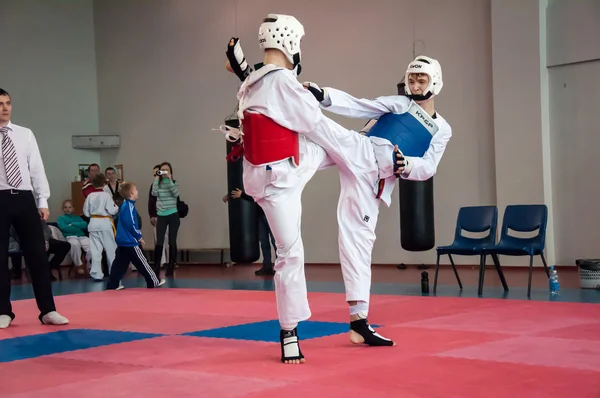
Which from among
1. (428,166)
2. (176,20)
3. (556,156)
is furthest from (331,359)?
(176,20)

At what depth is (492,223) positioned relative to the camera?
7984 millimetres

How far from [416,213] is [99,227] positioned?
5004mm

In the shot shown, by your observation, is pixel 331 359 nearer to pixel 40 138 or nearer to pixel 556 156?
pixel 556 156

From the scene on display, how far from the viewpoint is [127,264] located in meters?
8.89

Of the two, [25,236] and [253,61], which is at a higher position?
[253,61]

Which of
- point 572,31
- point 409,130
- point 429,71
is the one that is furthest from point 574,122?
point 409,130

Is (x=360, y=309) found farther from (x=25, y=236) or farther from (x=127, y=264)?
(x=127, y=264)

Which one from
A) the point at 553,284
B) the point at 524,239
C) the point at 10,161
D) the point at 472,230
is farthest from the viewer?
the point at 472,230

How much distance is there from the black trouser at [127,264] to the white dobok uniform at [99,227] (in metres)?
1.97

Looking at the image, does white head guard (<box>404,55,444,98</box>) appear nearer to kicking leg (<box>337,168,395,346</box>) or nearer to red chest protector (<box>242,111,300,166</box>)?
kicking leg (<box>337,168,395,346</box>)

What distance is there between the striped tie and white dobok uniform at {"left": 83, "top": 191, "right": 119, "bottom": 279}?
213 inches

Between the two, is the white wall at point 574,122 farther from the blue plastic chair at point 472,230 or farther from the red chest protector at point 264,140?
the red chest protector at point 264,140

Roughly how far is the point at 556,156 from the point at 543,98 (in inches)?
32.0

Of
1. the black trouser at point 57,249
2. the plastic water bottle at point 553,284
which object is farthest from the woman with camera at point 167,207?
the plastic water bottle at point 553,284
